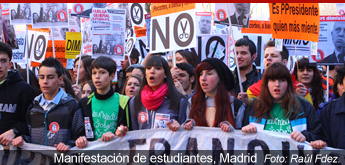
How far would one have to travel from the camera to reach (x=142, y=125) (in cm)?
469

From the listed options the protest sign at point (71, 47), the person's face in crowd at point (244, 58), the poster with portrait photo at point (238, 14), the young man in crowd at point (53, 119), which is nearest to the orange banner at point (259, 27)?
the poster with portrait photo at point (238, 14)

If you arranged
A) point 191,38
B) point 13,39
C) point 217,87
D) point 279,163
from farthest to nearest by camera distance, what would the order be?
point 13,39
point 191,38
point 217,87
point 279,163

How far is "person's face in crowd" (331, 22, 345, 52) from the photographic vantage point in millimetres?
6676

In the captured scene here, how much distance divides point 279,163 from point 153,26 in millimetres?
3076

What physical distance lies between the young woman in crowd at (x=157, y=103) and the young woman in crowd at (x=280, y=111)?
2.35ft

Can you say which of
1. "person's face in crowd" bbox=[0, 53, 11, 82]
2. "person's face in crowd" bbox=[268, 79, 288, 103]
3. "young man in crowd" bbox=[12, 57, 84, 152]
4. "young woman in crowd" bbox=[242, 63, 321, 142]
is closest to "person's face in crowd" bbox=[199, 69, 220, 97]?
"young woman in crowd" bbox=[242, 63, 321, 142]

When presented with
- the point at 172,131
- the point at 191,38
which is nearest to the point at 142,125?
the point at 172,131

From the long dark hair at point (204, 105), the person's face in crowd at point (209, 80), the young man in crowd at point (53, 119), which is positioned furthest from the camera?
the young man in crowd at point (53, 119)

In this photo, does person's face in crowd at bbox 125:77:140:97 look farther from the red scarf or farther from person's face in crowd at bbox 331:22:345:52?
person's face in crowd at bbox 331:22:345:52

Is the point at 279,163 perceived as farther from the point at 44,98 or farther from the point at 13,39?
the point at 13,39

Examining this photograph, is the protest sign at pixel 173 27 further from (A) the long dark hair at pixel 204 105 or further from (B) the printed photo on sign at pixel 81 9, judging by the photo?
(B) the printed photo on sign at pixel 81 9

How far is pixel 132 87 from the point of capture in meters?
6.00

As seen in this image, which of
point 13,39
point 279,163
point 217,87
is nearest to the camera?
point 279,163

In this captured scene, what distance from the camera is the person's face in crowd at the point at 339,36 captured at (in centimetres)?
668
